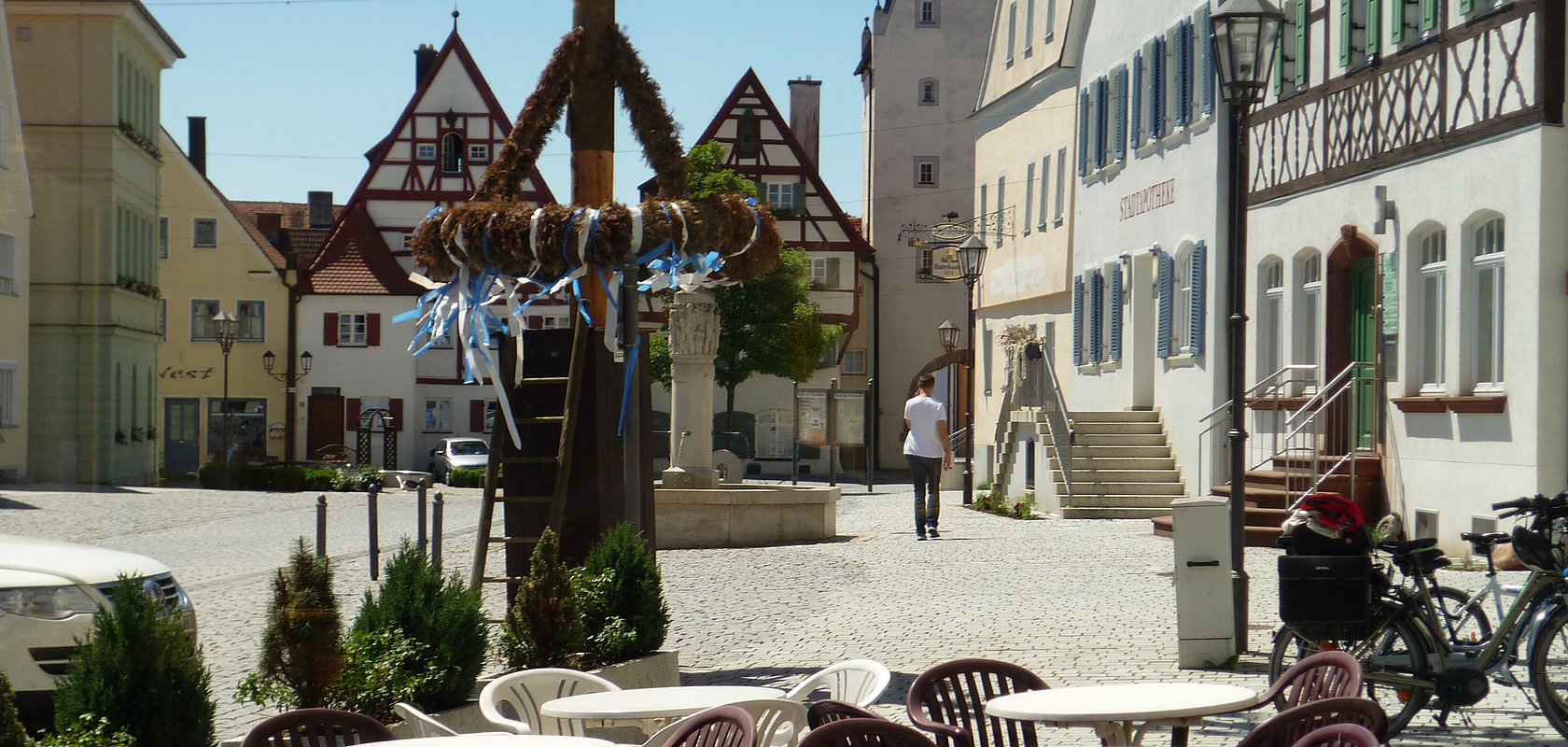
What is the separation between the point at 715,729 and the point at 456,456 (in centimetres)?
4271

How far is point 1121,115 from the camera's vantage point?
29.2 m

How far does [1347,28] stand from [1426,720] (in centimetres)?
1264

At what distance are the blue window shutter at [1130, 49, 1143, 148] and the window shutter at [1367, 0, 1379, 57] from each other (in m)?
8.78

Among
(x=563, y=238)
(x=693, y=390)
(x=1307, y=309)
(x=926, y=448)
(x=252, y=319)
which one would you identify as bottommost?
(x=926, y=448)

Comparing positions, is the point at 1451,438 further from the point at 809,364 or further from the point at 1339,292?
the point at 809,364

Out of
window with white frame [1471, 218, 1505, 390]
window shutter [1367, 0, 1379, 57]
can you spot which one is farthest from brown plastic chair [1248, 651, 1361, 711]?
window shutter [1367, 0, 1379, 57]

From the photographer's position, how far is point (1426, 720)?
8.81m

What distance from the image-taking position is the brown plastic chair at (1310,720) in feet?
15.1

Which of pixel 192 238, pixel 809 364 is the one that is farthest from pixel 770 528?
pixel 809 364

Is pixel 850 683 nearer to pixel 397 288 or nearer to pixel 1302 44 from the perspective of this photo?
pixel 1302 44

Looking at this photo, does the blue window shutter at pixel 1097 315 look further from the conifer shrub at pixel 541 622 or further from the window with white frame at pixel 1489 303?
the conifer shrub at pixel 541 622

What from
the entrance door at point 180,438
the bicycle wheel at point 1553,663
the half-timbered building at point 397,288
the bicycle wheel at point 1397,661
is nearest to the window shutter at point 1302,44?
the half-timbered building at point 397,288

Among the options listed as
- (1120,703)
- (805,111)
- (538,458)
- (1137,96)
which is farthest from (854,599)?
(805,111)

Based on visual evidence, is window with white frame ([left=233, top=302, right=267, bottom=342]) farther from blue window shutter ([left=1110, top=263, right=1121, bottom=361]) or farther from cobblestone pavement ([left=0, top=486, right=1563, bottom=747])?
blue window shutter ([left=1110, top=263, right=1121, bottom=361])
